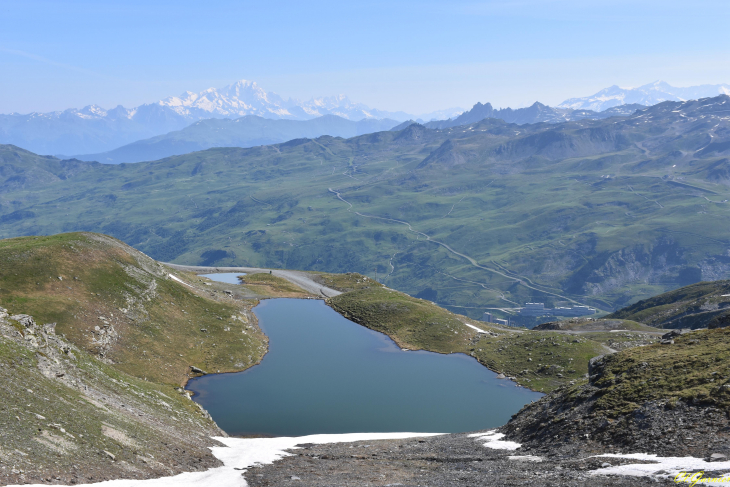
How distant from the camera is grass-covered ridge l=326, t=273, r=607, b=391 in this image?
93562mm

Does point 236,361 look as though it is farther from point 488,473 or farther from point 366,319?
point 488,473

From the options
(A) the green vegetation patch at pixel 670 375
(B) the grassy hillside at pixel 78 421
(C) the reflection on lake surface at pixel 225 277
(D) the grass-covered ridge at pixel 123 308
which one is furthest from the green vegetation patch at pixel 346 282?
(A) the green vegetation patch at pixel 670 375

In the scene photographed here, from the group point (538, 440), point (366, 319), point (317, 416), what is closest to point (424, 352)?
point (366, 319)

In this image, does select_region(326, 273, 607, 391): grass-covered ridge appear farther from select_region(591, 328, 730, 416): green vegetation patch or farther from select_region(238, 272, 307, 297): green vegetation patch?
select_region(591, 328, 730, 416): green vegetation patch

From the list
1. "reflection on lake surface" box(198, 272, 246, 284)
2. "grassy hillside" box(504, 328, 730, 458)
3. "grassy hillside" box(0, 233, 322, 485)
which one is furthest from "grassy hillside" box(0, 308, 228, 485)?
"reflection on lake surface" box(198, 272, 246, 284)

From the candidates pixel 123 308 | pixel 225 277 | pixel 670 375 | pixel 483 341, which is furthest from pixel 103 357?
pixel 225 277

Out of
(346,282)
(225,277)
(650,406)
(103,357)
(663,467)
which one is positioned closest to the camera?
(663,467)

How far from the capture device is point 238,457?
49688mm

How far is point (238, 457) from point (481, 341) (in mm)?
74148

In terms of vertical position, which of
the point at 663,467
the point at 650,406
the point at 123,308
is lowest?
the point at 663,467

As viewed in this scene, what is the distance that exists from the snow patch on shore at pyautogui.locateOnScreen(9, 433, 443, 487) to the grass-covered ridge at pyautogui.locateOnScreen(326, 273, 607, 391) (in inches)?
1355

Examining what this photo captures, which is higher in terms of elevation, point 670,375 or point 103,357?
point 670,375

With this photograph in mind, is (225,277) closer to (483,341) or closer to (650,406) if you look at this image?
(483,341)

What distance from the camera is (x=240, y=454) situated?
51.0m
